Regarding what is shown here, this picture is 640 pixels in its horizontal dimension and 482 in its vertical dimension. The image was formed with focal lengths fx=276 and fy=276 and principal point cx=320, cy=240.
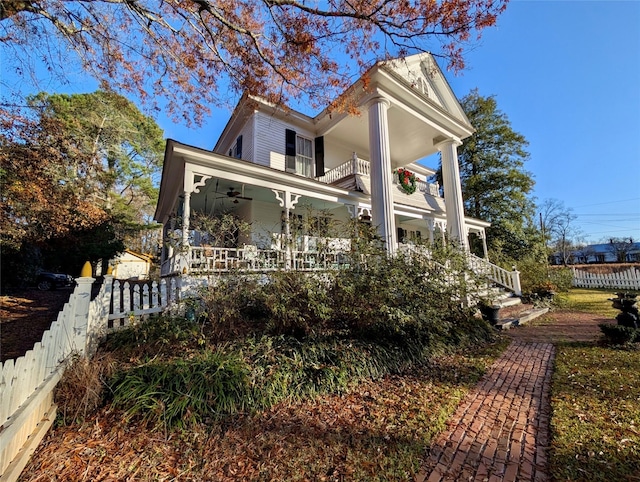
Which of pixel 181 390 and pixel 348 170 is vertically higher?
pixel 348 170

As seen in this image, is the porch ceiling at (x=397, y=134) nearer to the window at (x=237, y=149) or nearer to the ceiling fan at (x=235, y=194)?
the window at (x=237, y=149)

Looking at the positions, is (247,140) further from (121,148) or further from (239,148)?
(121,148)

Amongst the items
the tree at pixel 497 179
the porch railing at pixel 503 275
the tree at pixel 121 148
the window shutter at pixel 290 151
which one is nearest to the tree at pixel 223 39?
the window shutter at pixel 290 151

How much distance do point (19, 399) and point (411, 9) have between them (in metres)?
7.83

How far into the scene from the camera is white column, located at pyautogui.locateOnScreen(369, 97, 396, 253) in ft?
31.9

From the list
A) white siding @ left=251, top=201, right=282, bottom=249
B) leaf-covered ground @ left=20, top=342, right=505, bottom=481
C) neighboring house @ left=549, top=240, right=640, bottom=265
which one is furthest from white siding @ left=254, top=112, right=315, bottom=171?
neighboring house @ left=549, top=240, right=640, bottom=265

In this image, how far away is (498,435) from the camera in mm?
2912

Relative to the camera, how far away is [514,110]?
71.2 ft

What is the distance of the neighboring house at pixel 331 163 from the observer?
27.1 feet

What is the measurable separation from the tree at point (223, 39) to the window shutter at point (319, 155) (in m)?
5.43

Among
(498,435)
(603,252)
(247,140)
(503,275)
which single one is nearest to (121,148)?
A: (247,140)

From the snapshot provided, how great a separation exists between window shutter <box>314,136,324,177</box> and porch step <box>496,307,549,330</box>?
889 centimetres

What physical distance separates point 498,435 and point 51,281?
2053cm

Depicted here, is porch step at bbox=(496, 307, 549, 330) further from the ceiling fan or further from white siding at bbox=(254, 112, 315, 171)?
white siding at bbox=(254, 112, 315, 171)
